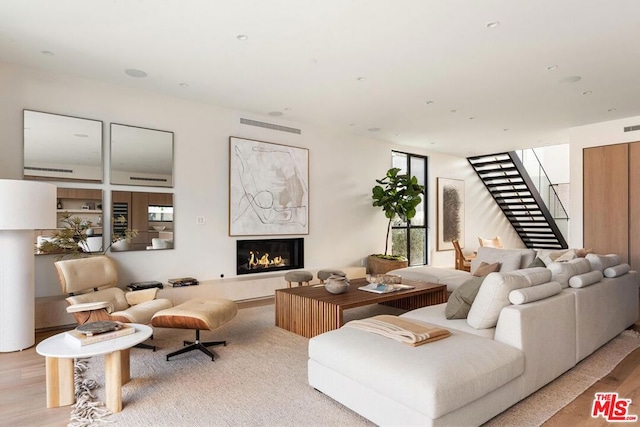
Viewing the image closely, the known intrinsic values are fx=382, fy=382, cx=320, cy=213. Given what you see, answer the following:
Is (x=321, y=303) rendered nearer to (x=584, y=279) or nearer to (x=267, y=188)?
(x=584, y=279)

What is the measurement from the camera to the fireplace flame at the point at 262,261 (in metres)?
6.27

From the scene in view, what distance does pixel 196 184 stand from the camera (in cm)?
565

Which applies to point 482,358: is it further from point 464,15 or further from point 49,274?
point 49,274

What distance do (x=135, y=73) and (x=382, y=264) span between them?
A: 5288 mm

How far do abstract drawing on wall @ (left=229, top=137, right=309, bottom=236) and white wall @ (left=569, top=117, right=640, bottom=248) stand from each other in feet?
16.3

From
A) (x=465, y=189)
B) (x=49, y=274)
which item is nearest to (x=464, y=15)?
(x=49, y=274)

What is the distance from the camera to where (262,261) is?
6406 mm

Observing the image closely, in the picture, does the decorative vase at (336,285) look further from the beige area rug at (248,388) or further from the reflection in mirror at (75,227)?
the reflection in mirror at (75,227)

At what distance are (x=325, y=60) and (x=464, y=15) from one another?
1.49 metres

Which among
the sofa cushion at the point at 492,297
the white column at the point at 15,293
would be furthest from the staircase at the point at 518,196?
the white column at the point at 15,293

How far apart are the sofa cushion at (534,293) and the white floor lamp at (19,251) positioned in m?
4.07

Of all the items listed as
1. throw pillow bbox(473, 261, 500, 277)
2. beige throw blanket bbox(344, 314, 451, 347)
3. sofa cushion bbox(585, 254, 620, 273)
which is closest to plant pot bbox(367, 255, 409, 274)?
throw pillow bbox(473, 261, 500, 277)

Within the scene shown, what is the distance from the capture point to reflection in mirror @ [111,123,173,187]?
4965 mm

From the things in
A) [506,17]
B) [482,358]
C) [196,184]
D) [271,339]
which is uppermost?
[506,17]
